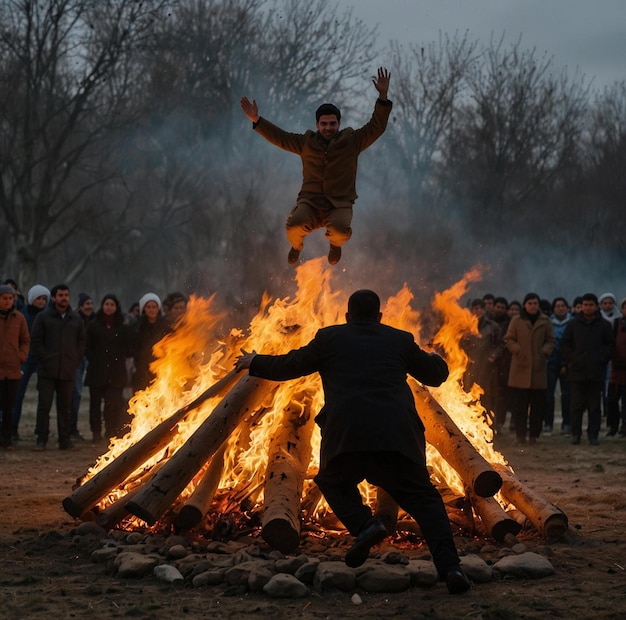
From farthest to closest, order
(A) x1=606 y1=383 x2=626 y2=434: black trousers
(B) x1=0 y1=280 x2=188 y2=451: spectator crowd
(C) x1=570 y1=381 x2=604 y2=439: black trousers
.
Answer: (A) x1=606 y1=383 x2=626 y2=434: black trousers, (C) x1=570 y1=381 x2=604 y2=439: black trousers, (B) x1=0 y1=280 x2=188 y2=451: spectator crowd

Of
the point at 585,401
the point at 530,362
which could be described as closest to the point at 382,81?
the point at 530,362

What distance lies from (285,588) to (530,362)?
9.02 m

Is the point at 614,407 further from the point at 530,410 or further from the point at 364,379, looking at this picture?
the point at 364,379

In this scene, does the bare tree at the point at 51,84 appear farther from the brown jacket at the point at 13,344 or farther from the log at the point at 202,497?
the log at the point at 202,497

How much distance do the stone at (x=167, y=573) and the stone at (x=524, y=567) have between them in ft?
6.64

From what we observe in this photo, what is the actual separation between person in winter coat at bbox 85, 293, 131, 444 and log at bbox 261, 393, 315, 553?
5.92 m

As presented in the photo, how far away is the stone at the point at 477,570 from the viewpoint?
20.1ft

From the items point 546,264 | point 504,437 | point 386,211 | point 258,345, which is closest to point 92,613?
point 258,345

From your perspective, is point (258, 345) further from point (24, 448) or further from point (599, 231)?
point (599, 231)

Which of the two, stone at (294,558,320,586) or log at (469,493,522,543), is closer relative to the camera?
stone at (294,558,320,586)

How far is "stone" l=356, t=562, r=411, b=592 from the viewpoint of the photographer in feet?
19.5

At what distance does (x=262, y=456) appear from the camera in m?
8.09

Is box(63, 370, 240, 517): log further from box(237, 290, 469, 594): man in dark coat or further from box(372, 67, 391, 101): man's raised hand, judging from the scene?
box(372, 67, 391, 101): man's raised hand

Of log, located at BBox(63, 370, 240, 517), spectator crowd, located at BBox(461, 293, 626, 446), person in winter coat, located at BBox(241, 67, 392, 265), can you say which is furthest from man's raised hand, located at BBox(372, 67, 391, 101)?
spectator crowd, located at BBox(461, 293, 626, 446)
